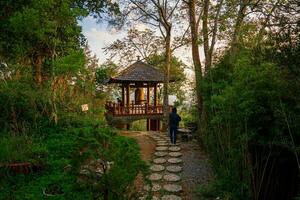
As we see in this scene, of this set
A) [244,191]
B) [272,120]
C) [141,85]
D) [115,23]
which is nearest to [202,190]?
[244,191]

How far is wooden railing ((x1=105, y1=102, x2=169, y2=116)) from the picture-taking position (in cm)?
1474

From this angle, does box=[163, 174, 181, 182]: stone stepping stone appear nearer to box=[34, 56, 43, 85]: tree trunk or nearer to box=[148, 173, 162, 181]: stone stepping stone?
box=[148, 173, 162, 181]: stone stepping stone

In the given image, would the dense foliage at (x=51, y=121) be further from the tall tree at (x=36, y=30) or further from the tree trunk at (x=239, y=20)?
the tree trunk at (x=239, y=20)

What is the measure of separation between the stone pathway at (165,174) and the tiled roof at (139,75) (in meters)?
5.61

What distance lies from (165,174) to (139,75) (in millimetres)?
8831

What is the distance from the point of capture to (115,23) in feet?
43.7

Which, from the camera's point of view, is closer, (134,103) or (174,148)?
(174,148)

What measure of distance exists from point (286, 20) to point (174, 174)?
403 centimetres

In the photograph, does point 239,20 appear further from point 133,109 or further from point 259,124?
point 133,109

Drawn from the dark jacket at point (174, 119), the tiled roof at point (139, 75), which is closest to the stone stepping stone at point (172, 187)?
the dark jacket at point (174, 119)

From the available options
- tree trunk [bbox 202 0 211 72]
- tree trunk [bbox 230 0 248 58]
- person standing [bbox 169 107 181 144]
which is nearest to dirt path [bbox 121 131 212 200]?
person standing [bbox 169 107 181 144]

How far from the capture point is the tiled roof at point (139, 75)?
14.7m

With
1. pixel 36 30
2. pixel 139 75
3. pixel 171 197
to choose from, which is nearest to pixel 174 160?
pixel 171 197

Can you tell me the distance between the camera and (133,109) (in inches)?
591
